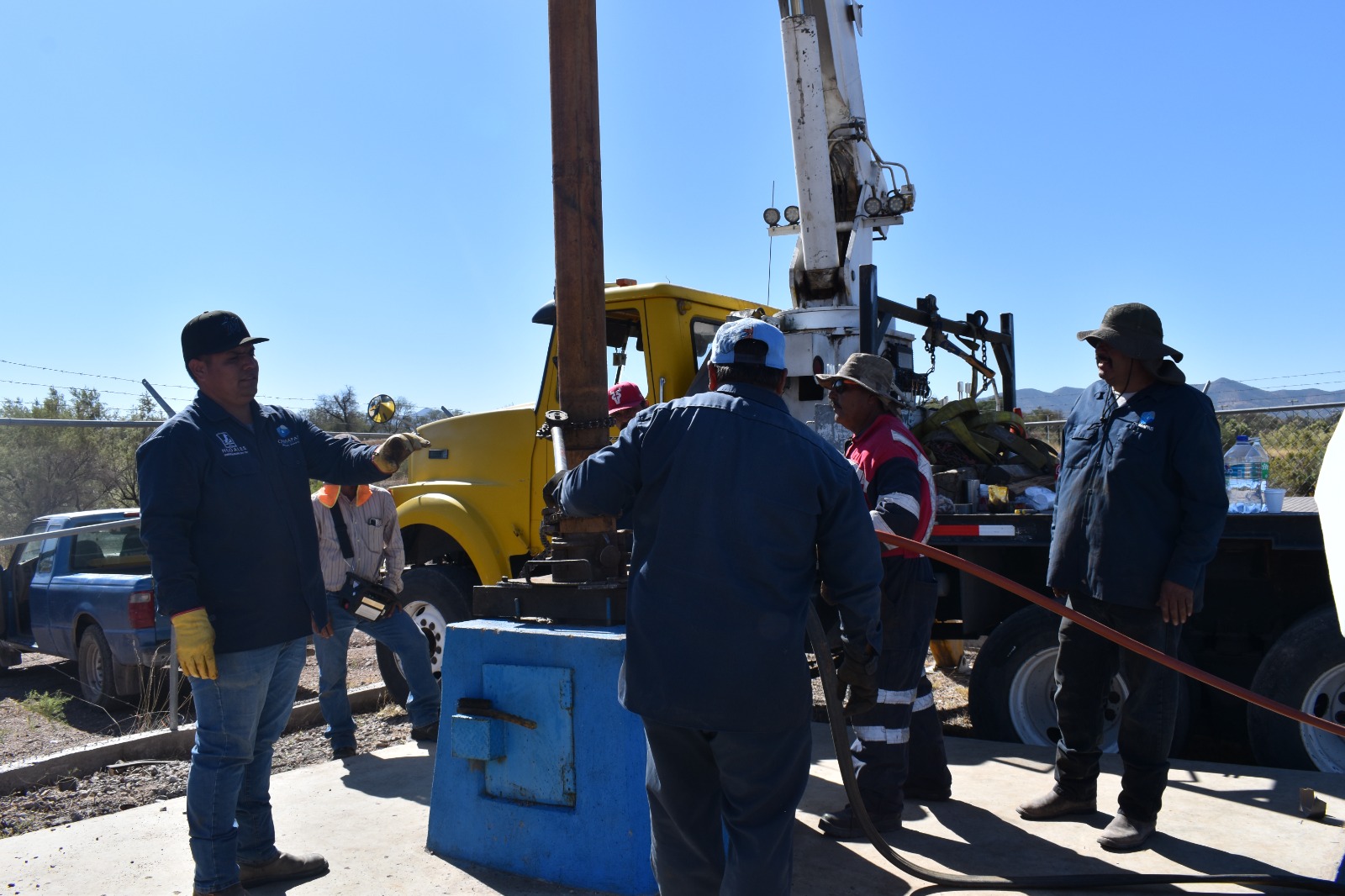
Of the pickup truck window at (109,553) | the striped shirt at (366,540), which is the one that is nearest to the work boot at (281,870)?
the striped shirt at (366,540)

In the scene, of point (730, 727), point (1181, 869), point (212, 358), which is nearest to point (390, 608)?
point (212, 358)

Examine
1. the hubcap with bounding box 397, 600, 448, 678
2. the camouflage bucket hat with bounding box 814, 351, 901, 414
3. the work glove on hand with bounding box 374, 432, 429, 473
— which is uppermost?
the camouflage bucket hat with bounding box 814, 351, 901, 414

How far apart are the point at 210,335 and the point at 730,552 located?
6.68 feet

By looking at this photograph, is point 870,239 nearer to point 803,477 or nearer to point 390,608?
point 390,608

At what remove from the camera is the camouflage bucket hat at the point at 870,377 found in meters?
4.11

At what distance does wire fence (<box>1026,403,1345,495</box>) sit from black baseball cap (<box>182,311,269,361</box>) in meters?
7.09

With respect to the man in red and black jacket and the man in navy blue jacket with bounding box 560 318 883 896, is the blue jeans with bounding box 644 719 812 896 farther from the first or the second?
the man in red and black jacket

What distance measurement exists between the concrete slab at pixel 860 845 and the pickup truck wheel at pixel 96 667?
328cm

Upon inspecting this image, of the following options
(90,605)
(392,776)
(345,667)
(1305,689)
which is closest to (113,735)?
(90,605)

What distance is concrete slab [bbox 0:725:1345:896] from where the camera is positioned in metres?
3.65

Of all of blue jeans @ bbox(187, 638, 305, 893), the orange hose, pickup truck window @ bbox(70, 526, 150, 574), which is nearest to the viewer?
blue jeans @ bbox(187, 638, 305, 893)

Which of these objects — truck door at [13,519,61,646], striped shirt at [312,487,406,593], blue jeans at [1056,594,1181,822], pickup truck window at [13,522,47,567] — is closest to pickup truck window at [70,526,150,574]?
truck door at [13,519,61,646]

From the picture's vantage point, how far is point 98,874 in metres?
3.80

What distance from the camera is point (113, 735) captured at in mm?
6711
